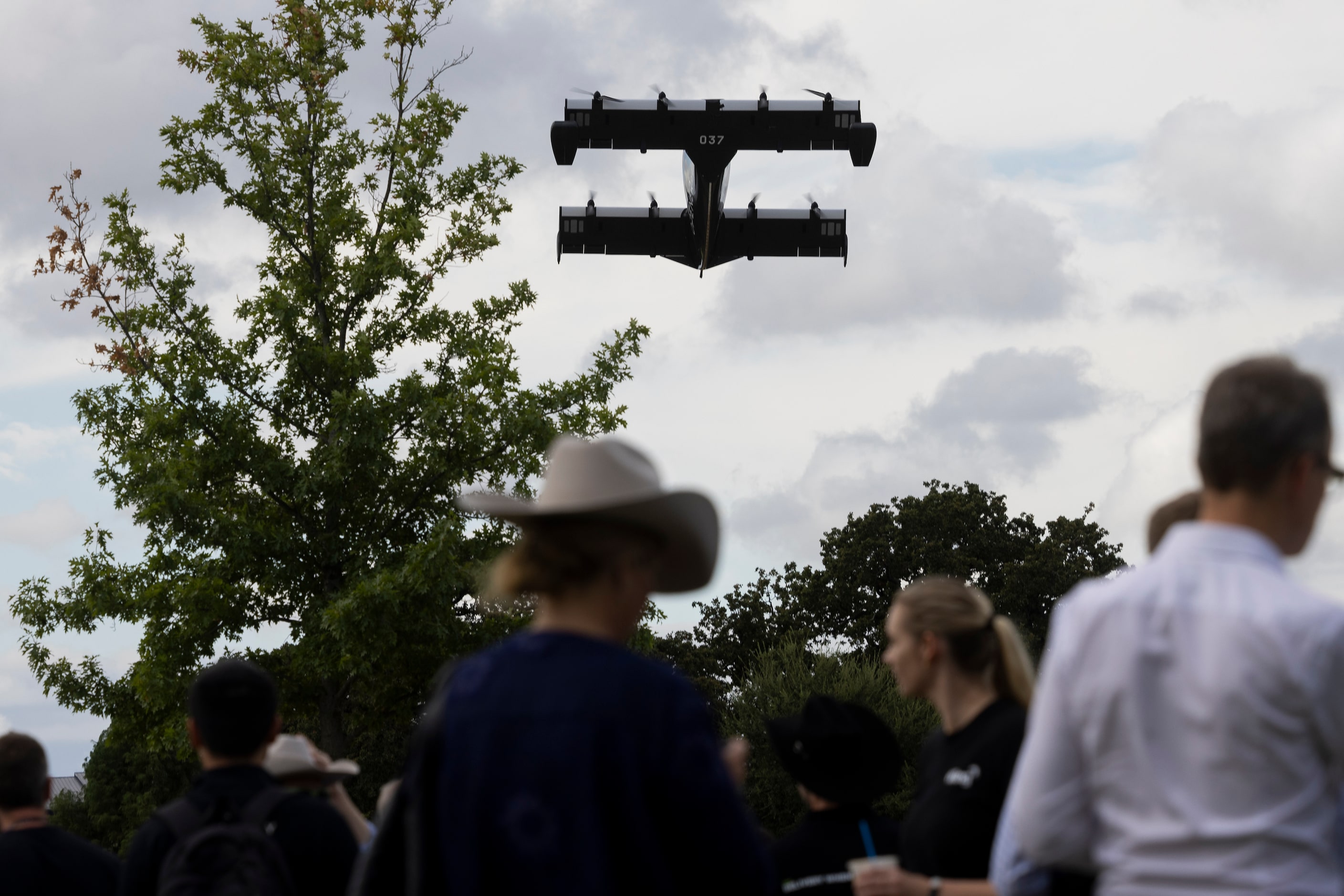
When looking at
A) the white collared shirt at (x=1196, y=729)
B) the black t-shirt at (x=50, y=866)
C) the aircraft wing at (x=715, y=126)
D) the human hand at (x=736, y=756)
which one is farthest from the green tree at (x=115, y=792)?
the white collared shirt at (x=1196, y=729)

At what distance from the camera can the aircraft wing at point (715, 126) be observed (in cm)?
2497

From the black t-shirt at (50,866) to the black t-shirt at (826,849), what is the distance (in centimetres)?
226

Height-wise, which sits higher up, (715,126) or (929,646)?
(715,126)

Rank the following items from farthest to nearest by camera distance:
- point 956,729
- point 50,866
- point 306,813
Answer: point 50,866, point 306,813, point 956,729

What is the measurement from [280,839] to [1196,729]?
2582 mm

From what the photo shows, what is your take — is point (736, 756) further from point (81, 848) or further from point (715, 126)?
point (715, 126)

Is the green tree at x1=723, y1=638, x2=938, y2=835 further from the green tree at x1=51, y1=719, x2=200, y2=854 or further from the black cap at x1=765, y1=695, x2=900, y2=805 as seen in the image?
the black cap at x1=765, y1=695, x2=900, y2=805

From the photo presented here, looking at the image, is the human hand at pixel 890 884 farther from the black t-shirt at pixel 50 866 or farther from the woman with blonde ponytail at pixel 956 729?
the black t-shirt at pixel 50 866

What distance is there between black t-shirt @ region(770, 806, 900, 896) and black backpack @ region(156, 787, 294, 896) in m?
1.42

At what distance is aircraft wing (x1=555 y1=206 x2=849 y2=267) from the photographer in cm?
2703

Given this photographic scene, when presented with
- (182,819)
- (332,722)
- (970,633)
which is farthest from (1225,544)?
(332,722)

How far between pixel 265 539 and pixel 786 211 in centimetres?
1529

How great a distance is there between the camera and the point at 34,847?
416 centimetres

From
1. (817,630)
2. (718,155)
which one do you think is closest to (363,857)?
(718,155)
